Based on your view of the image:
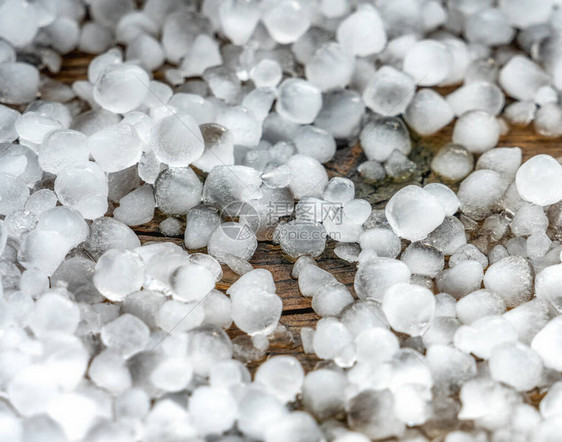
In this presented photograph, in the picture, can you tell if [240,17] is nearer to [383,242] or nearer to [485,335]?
[383,242]

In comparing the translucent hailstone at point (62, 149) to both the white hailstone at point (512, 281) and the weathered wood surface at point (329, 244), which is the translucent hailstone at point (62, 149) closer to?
the weathered wood surface at point (329, 244)

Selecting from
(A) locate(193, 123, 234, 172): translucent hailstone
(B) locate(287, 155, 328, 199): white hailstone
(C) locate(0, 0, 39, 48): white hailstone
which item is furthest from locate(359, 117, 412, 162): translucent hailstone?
(C) locate(0, 0, 39, 48): white hailstone

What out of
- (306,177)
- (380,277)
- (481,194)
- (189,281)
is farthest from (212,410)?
(481,194)

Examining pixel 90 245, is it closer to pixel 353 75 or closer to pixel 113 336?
pixel 113 336

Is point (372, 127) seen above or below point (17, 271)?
above

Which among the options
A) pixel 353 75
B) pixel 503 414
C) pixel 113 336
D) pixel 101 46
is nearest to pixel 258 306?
pixel 113 336

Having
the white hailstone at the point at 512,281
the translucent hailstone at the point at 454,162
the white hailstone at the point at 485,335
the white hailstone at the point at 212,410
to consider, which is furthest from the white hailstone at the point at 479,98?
the white hailstone at the point at 212,410
